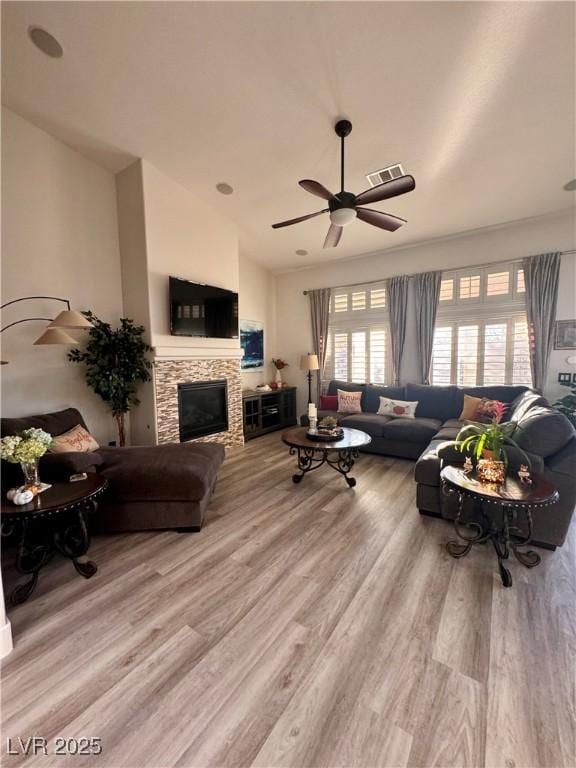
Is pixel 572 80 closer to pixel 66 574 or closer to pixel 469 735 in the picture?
pixel 469 735

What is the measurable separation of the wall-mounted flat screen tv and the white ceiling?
135 centimetres

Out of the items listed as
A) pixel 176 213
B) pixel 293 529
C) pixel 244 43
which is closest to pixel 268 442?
pixel 293 529

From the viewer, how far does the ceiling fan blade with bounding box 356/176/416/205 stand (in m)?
2.42

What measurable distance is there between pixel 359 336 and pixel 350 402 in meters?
1.43

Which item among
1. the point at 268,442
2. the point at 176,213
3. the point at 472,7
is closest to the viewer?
the point at 472,7

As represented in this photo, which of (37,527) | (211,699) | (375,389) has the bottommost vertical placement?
(211,699)

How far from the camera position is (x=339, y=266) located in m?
6.09

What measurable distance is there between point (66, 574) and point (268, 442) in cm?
348

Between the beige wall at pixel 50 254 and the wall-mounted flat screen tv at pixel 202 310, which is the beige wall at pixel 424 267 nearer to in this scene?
the wall-mounted flat screen tv at pixel 202 310

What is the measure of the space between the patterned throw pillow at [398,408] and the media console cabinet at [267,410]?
2076mm

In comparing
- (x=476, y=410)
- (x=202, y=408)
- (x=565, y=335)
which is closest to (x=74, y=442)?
(x=202, y=408)

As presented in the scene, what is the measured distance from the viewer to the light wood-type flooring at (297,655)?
1146 millimetres

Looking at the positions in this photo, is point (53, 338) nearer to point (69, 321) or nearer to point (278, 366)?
point (69, 321)

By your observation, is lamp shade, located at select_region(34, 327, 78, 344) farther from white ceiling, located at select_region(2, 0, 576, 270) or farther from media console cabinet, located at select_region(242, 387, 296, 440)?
media console cabinet, located at select_region(242, 387, 296, 440)
